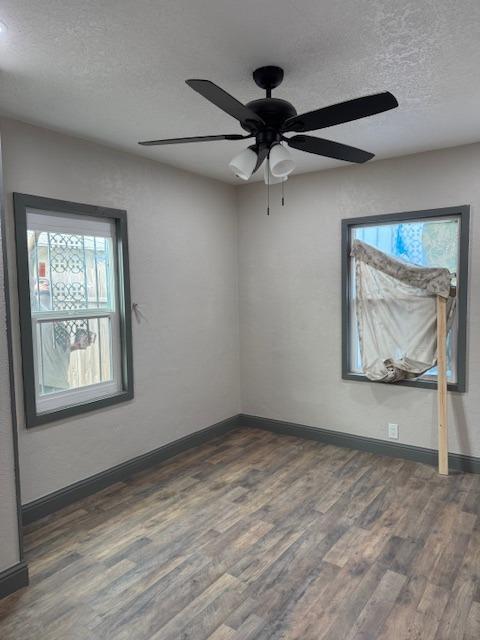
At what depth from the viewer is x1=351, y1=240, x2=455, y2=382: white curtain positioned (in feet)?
11.6

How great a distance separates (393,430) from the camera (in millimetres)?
3805

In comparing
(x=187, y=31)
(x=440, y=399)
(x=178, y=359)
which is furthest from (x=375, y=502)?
(x=187, y=31)

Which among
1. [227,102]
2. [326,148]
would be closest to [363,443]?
[326,148]

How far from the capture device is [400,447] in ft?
12.4

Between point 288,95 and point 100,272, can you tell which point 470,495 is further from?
point 100,272

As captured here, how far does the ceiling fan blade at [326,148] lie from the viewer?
2066 mm

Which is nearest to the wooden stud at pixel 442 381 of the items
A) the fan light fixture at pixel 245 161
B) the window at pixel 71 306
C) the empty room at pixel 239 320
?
the empty room at pixel 239 320

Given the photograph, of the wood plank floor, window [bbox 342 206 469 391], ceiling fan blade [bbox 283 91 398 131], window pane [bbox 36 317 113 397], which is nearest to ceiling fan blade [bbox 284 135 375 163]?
ceiling fan blade [bbox 283 91 398 131]

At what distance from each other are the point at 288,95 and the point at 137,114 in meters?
0.93

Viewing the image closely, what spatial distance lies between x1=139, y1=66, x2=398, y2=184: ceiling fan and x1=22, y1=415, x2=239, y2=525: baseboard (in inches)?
96.5

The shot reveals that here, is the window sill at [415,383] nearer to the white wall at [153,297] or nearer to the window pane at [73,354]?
the white wall at [153,297]

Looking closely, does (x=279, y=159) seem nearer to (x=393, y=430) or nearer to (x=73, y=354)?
(x=73, y=354)

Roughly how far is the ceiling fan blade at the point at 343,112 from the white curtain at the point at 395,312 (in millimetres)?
2011

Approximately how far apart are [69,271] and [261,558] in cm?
228
